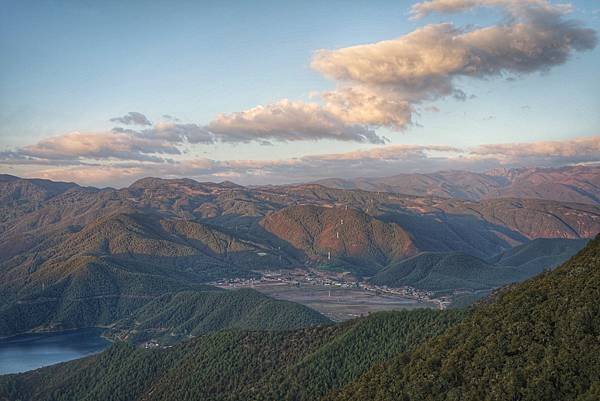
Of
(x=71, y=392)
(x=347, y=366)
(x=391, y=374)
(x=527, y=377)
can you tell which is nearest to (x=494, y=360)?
(x=527, y=377)

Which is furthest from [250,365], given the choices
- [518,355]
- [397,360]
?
[518,355]

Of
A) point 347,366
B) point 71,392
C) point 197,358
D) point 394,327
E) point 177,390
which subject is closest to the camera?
point 347,366

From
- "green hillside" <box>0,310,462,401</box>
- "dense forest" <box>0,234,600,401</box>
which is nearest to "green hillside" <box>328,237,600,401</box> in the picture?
"dense forest" <box>0,234,600,401</box>

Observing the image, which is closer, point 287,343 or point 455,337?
point 455,337

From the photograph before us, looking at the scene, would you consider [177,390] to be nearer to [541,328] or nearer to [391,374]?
[391,374]

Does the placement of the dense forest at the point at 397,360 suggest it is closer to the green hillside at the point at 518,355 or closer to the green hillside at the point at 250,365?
the green hillside at the point at 518,355

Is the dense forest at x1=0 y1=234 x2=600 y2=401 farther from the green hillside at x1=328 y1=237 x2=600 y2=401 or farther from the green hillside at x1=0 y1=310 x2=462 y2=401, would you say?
the green hillside at x1=0 y1=310 x2=462 y2=401
